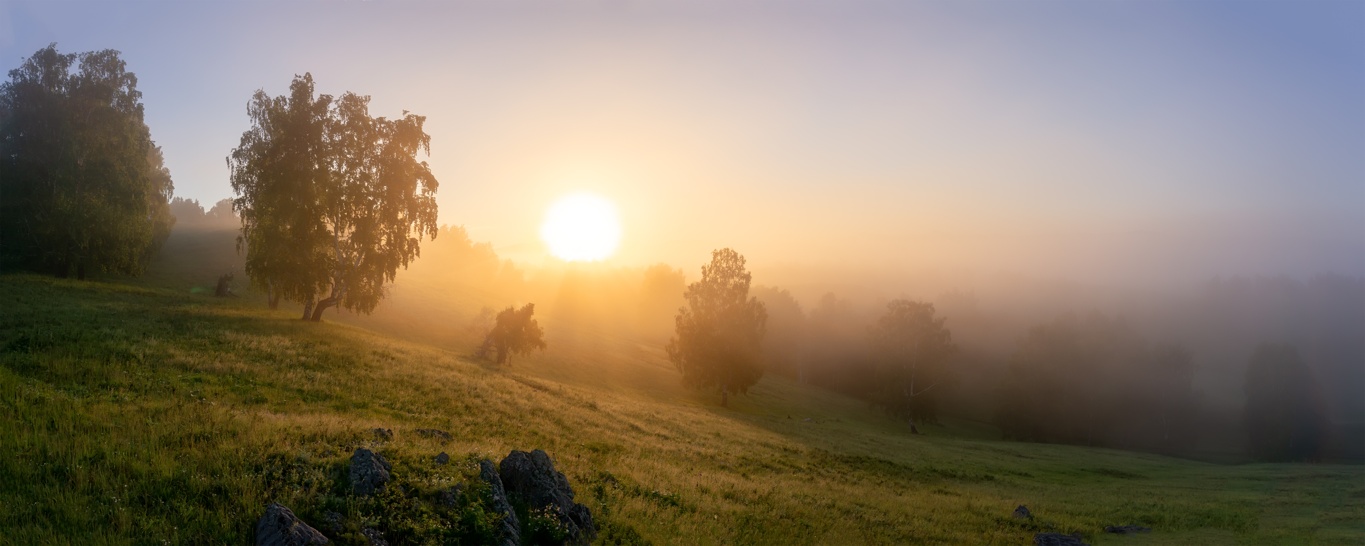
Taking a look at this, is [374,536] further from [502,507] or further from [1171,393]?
[1171,393]

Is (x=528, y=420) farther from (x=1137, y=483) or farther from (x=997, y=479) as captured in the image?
(x=1137, y=483)

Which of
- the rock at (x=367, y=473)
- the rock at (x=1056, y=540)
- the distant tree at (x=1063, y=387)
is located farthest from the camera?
the distant tree at (x=1063, y=387)

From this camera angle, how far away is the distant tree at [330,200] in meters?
39.9

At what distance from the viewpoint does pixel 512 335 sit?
5328 centimetres

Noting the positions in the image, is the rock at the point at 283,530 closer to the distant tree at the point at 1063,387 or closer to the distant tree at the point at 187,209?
the distant tree at the point at 1063,387

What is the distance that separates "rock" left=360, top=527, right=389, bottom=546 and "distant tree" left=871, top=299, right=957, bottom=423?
73.5m

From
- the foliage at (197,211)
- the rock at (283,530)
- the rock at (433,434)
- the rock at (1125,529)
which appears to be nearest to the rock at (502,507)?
the rock at (283,530)

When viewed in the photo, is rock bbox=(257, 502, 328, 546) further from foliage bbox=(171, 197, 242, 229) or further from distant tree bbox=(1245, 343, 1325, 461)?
foliage bbox=(171, 197, 242, 229)

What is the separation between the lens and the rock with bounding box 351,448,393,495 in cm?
1095

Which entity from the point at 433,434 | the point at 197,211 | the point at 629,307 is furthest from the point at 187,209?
the point at 433,434

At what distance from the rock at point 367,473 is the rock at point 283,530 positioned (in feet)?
5.53

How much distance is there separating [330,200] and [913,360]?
65581mm

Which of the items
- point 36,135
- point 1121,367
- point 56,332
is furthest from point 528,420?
point 1121,367

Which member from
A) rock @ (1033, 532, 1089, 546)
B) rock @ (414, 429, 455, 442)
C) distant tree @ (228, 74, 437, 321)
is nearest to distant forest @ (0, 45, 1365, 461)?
distant tree @ (228, 74, 437, 321)
